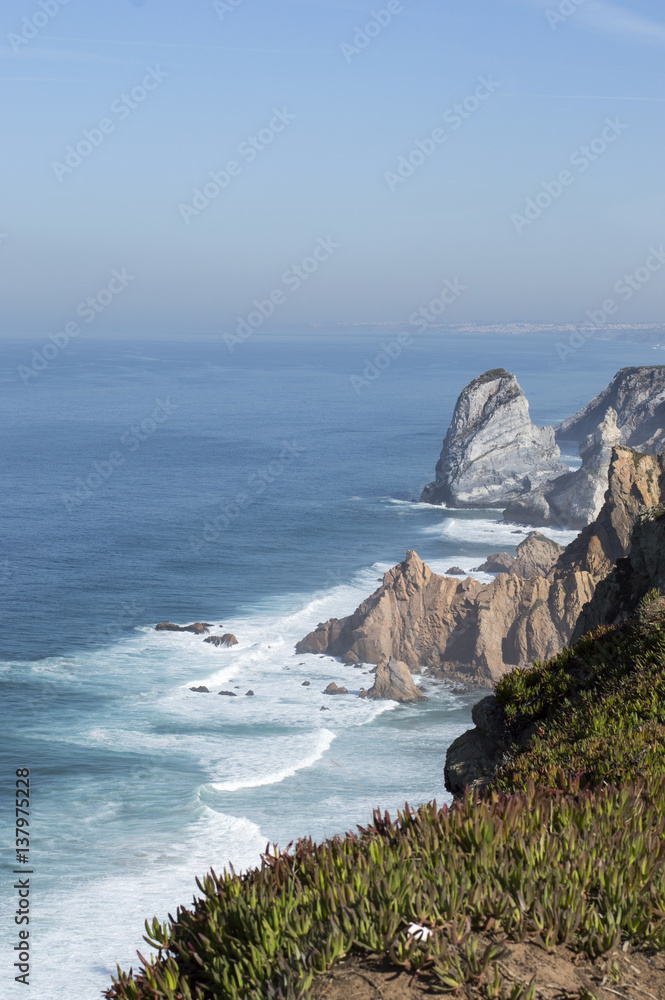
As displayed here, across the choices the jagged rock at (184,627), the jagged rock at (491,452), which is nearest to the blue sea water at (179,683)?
the jagged rock at (184,627)

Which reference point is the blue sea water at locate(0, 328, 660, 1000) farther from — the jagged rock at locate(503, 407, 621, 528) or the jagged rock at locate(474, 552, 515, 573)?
the jagged rock at locate(474, 552, 515, 573)

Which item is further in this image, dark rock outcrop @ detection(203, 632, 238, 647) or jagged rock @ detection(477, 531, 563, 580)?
jagged rock @ detection(477, 531, 563, 580)

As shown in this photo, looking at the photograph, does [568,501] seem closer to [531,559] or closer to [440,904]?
[531,559]

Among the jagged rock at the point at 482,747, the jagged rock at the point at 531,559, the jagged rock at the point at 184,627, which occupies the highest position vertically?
the jagged rock at the point at 531,559

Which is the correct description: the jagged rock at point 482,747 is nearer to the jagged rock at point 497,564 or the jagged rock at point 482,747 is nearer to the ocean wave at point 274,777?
the ocean wave at point 274,777

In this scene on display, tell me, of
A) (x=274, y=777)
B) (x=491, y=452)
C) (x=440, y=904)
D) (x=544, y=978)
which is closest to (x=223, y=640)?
(x=274, y=777)

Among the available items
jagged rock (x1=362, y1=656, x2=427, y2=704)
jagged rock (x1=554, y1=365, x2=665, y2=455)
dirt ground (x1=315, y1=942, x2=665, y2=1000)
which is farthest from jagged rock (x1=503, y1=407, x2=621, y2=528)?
dirt ground (x1=315, y1=942, x2=665, y2=1000)

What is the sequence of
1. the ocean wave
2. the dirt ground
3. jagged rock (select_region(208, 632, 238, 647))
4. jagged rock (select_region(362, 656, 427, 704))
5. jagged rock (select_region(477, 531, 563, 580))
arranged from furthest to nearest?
jagged rock (select_region(477, 531, 563, 580)) → jagged rock (select_region(208, 632, 238, 647)) → jagged rock (select_region(362, 656, 427, 704)) → the ocean wave → the dirt ground
